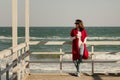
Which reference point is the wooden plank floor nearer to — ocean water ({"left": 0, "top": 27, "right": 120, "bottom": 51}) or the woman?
the woman

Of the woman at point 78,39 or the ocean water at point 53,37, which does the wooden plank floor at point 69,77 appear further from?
the ocean water at point 53,37

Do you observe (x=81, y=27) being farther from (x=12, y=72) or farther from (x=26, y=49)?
(x=12, y=72)

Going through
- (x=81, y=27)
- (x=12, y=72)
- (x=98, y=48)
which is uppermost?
(x=81, y=27)

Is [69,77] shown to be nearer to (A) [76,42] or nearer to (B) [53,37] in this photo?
(A) [76,42]

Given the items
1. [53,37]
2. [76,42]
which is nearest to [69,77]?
[76,42]

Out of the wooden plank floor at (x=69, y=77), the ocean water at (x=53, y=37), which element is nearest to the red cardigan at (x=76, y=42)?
the wooden plank floor at (x=69, y=77)

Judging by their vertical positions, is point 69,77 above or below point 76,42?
below

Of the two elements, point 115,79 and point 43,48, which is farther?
point 43,48

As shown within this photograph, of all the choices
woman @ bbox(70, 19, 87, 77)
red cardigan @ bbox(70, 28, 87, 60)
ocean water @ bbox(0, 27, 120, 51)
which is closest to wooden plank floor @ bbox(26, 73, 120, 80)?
woman @ bbox(70, 19, 87, 77)

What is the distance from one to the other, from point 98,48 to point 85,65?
1864 cm

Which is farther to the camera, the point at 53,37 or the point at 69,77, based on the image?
the point at 53,37

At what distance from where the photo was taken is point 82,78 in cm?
770


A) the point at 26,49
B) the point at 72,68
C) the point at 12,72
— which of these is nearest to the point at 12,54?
the point at 12,72

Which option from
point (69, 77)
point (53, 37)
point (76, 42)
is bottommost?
point (53, 37)
